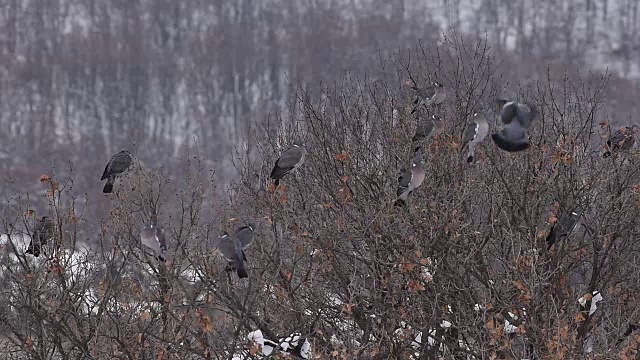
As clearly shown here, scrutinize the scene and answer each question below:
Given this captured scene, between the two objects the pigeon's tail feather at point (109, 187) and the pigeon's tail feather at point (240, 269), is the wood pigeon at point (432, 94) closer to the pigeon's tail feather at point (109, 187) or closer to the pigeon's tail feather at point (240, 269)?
the pigeon's tail feather at point (240, 269)

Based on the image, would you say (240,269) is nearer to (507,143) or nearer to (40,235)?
(507,143)

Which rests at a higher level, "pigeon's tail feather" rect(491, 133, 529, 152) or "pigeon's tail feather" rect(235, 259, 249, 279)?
"pigeon's tail feather" rect(491, 133, 529, 152)

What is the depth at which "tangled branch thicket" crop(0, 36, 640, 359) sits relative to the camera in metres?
12.2

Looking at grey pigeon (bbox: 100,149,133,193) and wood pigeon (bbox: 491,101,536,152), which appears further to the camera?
grey pigeon (bbox: 100,149,133,193)

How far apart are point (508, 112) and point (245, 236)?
11.1ft

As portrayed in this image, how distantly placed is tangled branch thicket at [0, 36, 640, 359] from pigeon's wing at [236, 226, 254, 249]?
1.11 ft

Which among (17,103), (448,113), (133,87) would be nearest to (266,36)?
(133,87)

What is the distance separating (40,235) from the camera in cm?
1295

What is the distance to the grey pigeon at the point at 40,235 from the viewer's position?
12844mm

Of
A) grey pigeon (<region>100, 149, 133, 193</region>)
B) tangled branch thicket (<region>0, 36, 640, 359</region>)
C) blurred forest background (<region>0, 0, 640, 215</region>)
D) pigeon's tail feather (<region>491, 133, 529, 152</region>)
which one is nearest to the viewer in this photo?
pigeon's tail feather (<region>491, 133, 529, 152</region>)

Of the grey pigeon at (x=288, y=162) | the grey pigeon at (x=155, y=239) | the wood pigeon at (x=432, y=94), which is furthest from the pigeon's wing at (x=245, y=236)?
the wood pigeon at (x=432, y=94)

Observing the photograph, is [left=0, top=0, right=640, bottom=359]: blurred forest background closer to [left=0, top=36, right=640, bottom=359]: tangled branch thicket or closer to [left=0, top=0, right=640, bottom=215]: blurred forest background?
[left=0, top=36, right=640, bottom=359]: tangled branch thicket

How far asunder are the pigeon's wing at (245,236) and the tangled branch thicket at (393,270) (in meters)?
0.34

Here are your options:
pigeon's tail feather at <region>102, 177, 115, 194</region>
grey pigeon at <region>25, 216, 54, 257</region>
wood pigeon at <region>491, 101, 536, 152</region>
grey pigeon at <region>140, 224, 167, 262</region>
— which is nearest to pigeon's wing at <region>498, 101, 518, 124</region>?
wood pigeon at <region>491, 101, 536, 152</region>
